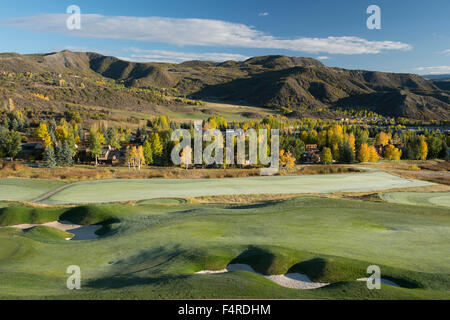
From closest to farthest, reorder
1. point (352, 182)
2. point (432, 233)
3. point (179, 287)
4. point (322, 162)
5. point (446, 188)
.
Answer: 1. point (179, 287)
2. point (432, 233)
3. point (446, 188)
4. point (352, 182)
5. point (322, 162)

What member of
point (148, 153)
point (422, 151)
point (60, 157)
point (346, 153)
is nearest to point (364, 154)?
point (346, 153)

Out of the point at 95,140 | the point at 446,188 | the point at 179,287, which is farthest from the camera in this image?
the point at 95,140

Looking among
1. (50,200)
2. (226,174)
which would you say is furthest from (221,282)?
(226,174)

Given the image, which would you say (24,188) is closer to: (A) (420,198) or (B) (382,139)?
(A) (420,198)

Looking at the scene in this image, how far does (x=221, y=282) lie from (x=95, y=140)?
94.0 metres

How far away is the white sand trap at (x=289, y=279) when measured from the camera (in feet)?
56.4

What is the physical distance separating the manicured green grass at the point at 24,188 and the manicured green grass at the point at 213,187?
3530mm

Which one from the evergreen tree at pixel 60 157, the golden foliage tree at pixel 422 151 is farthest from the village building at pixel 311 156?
the evergreen tree at pixel 60 157

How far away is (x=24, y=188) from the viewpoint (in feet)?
175

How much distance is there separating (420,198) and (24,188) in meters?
64.1

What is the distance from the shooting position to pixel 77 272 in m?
18.2

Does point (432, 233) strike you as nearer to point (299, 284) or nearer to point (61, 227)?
point (299, 284)

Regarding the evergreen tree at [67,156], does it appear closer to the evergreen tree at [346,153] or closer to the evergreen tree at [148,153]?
the evergreen tree at [148,153]

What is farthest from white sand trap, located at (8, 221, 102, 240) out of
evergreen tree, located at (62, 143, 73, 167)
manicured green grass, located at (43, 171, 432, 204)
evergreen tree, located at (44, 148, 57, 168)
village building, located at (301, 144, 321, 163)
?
village building, located at (301, 144, 321, 163)
